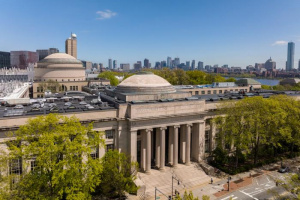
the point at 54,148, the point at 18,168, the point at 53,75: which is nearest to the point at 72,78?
the point at 53,75

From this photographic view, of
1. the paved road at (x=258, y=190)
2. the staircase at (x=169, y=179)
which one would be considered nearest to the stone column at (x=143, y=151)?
the staircase at (x=169, y=179)

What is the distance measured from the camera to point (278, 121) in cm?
5341

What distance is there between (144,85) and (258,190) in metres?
33.8

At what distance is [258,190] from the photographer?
45.8m

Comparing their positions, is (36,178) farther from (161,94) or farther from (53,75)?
(53,75)

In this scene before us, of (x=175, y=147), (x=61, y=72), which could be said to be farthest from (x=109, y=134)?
(x=61, y=72)

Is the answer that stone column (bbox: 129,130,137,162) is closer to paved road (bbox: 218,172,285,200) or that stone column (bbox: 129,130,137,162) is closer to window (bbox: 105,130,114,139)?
window (bbox: 105,130,114,139)

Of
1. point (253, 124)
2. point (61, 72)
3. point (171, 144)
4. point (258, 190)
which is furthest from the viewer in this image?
point (61, 72)

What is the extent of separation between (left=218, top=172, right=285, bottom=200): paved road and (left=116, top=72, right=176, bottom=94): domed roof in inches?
1106

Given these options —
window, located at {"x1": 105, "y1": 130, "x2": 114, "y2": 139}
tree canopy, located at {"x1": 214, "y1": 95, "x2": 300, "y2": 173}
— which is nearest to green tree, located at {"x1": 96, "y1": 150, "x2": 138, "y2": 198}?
window, located at {"x1": 105, "y1": 130, "x2": 114, "y2": 139}

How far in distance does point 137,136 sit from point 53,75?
88.6 m

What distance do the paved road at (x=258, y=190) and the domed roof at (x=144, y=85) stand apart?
28.1 m

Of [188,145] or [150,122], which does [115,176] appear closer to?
[150,122]

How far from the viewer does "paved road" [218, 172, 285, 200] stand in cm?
4309
